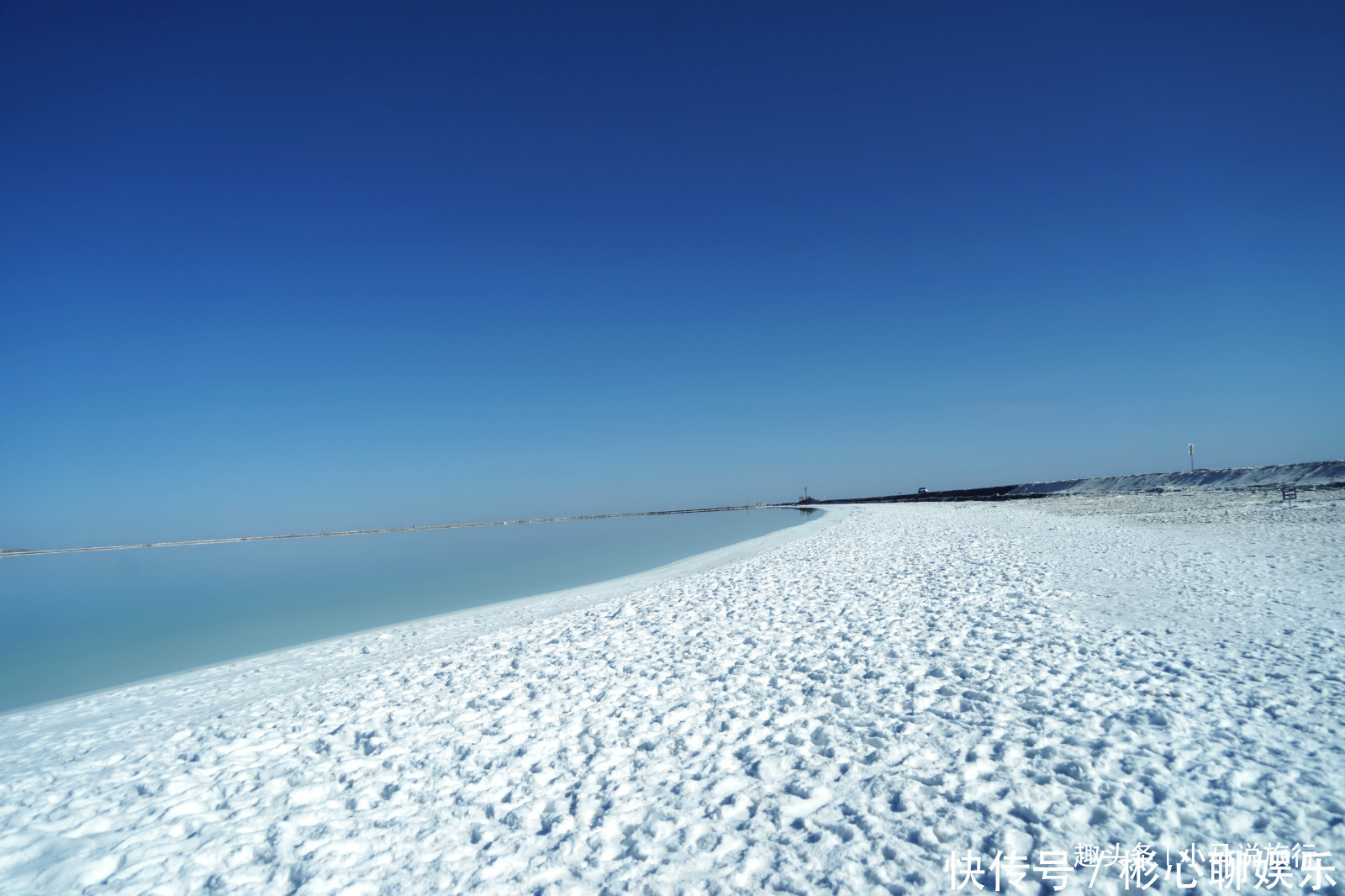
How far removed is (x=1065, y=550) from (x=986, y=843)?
1300cm

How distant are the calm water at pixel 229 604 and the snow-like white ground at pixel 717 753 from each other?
2556 mm

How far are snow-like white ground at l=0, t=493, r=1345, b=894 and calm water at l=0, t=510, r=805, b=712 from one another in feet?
8.38

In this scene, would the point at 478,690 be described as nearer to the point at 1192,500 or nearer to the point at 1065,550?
the point at 1065,550

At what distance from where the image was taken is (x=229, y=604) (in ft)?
53.4

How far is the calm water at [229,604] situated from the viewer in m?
10.3

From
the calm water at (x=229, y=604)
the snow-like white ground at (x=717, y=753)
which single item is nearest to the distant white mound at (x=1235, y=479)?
the calm water at (x=229, y=604)

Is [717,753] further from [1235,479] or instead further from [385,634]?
[1235,479]

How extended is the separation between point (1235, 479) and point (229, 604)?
5109 centimetres

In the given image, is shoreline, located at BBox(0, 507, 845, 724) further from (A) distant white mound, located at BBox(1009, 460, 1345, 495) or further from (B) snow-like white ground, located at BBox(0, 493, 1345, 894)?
(A) distant white mound, located at BBox(1009, 460, 1345, 495)

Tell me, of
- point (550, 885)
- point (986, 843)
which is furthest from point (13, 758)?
point (986, 843)

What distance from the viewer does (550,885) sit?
3.27 meters

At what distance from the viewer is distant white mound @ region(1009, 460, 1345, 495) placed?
3388 centimetres

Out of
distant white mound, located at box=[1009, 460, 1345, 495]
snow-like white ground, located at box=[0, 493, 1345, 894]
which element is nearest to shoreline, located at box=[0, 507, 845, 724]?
snow-like white ground, located at box=[0, 493, 1345, 894]

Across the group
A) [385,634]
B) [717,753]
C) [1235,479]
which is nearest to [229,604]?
[385,634]
